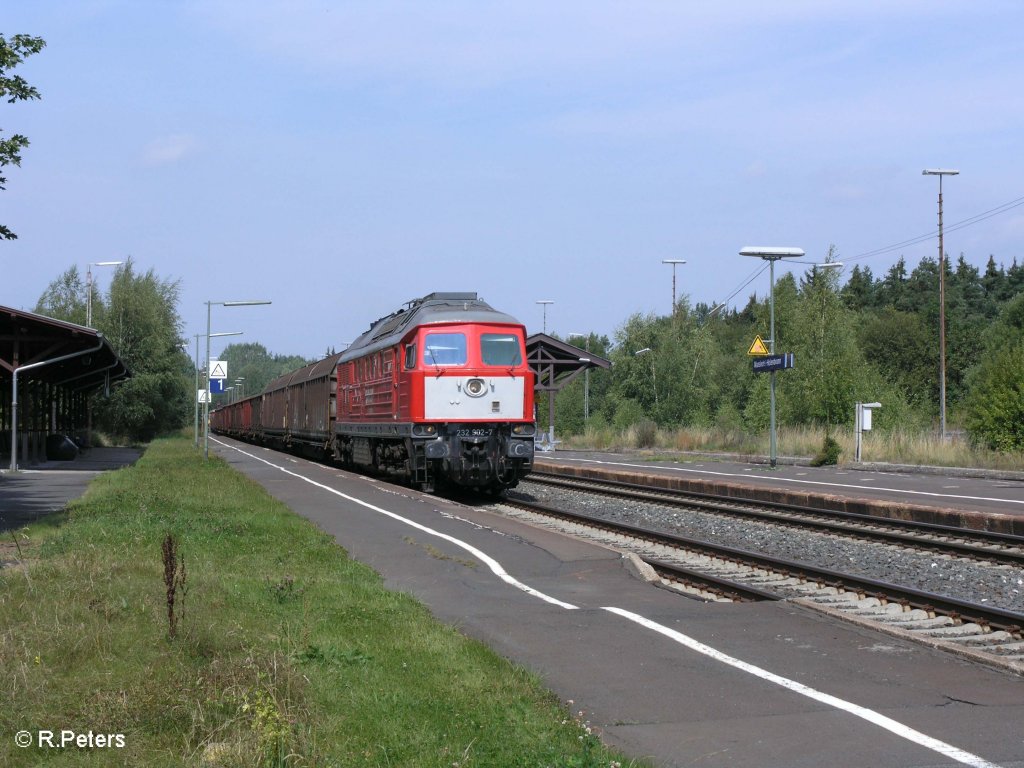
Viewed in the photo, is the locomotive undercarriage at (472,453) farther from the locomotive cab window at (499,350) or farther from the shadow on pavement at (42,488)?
the shadow on pavement at (42,488)

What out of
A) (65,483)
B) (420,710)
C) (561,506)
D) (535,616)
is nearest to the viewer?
(420,710)

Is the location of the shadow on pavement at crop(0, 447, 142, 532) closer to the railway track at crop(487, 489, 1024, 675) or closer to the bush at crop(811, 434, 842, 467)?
the railway track at crop(487, 489, 1024, 675)

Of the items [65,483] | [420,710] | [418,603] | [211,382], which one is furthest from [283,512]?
[211,382]

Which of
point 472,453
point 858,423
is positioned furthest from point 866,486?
point 472,453

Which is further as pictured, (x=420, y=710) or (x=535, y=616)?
(x=535, y=616)

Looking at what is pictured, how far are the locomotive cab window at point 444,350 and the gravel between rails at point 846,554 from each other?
3.64 metres

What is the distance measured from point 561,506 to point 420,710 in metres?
15.5

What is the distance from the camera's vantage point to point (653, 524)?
18.0 metres

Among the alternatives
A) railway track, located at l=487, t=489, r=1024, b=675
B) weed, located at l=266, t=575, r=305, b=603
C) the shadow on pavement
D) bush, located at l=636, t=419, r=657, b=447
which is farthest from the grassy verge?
bush, located at l=636, t=419, r=657, b=447

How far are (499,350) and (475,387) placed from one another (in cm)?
91

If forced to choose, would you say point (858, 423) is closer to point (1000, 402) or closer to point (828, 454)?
point (828, 454)

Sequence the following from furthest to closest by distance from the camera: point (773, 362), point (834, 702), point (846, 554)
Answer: point (773, 362) → point (846, 554) → point (834, 702)

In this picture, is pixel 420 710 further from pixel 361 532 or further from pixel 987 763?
pixel 361 532

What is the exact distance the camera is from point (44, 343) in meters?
29.4
